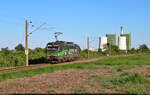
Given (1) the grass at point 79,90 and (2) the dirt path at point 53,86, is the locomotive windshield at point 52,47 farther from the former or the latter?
(1) the grass at point 79,90

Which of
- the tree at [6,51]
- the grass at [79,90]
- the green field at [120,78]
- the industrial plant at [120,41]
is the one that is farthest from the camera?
the industrial plant at [120,41]

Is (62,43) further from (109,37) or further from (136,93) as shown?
(109,37)

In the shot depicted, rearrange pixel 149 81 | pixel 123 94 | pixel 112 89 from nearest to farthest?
pixel 123 94
pixel 112 89
pixel 149 81

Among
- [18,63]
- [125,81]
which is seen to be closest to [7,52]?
[18,63]

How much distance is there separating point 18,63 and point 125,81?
2749 cm

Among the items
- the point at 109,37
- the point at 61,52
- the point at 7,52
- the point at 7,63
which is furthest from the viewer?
the point at 109,37

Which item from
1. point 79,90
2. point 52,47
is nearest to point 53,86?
point 79,90

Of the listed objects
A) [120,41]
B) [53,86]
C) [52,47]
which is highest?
[120,41]

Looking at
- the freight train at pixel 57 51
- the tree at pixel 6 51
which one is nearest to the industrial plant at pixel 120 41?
the tree at pixel 6 51

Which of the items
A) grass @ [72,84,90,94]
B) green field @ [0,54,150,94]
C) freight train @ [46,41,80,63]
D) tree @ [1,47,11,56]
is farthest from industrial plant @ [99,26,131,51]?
grass @ [72,84,90,94]

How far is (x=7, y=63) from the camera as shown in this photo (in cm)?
3812

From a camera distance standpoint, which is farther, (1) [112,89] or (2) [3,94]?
(1) [112,89]

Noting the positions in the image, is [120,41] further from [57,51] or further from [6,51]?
[57,51]

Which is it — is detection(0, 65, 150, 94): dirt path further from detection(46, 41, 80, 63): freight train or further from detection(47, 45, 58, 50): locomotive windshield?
detection(47, 45, 58, 50): locomotive windshield
